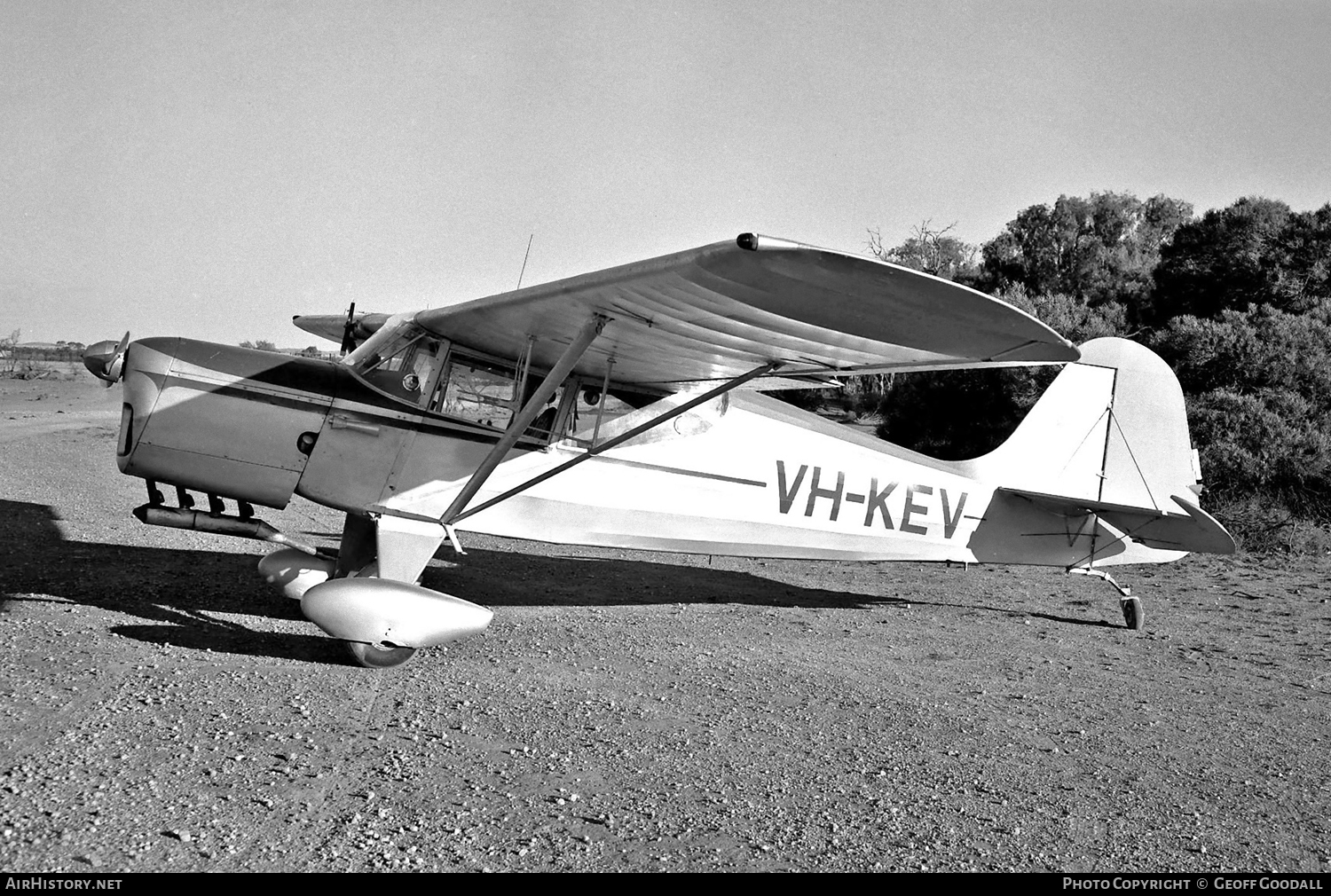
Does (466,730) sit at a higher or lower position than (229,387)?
lower

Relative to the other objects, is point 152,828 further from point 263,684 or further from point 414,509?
point 414,509

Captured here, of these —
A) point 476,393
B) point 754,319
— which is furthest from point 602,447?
point 754,319

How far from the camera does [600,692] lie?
189 inches

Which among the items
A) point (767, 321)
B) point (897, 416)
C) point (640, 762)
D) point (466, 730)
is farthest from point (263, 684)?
point (897, 416)

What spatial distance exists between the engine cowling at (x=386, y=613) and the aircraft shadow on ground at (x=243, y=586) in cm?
44

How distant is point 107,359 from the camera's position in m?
6.09

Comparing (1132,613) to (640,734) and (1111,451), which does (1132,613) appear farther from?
(640,734)

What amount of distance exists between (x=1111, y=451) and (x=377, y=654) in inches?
248

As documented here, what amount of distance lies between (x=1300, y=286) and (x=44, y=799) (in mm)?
21072

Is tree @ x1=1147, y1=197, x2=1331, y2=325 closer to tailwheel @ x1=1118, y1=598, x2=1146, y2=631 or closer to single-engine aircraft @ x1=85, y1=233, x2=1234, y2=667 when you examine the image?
single-engine aircraft @ x1=85, y1=233, x2=1234, y2=667

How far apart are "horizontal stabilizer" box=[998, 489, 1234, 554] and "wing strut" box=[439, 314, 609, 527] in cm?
446

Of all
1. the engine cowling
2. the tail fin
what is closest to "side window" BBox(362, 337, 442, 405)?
the engine cowling

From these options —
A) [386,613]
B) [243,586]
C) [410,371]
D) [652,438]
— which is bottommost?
[243,586]

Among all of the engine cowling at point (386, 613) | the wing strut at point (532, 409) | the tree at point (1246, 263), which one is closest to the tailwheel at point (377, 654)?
the engine cowling at point (386, 613)
